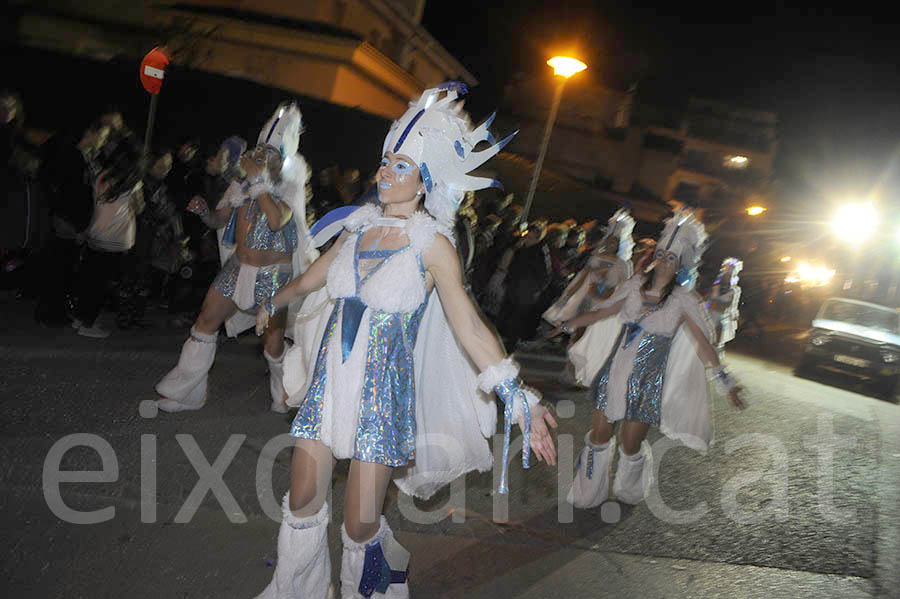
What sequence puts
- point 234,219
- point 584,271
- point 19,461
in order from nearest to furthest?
point 19,461 < point 234,219 < point 584,271

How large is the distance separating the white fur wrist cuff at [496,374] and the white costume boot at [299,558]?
84 cm

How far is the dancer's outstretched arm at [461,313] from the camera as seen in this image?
2.74 m

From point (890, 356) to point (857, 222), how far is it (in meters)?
23.8

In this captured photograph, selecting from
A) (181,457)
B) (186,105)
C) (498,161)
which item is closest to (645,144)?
(498,161)

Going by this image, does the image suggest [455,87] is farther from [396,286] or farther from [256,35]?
[256,35]

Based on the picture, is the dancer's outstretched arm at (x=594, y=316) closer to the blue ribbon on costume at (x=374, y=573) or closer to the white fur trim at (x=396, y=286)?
the white fur trim at (x=396, y=286)

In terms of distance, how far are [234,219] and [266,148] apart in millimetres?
659

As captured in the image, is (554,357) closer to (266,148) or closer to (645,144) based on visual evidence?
(266,148)

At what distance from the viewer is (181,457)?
4328 millimetres

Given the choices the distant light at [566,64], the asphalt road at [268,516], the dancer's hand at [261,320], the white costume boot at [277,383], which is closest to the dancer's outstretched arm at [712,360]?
the asphalt road at [268,516]

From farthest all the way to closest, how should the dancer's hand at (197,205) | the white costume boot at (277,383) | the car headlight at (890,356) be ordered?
the car headlight at (890,356)
the white costume boot at (277,383)
the dancer's hand at (197,205)

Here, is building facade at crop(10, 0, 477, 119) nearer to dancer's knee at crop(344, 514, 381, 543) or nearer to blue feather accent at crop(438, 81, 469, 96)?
blue feather accent at crop(438, 81, 469, 96)

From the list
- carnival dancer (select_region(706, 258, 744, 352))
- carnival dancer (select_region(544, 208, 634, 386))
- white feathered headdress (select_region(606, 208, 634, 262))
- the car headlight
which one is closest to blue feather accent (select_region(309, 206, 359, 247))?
carnival dancer (select_region(544, 208, 634, 386))

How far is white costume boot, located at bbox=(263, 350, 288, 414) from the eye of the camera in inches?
215
